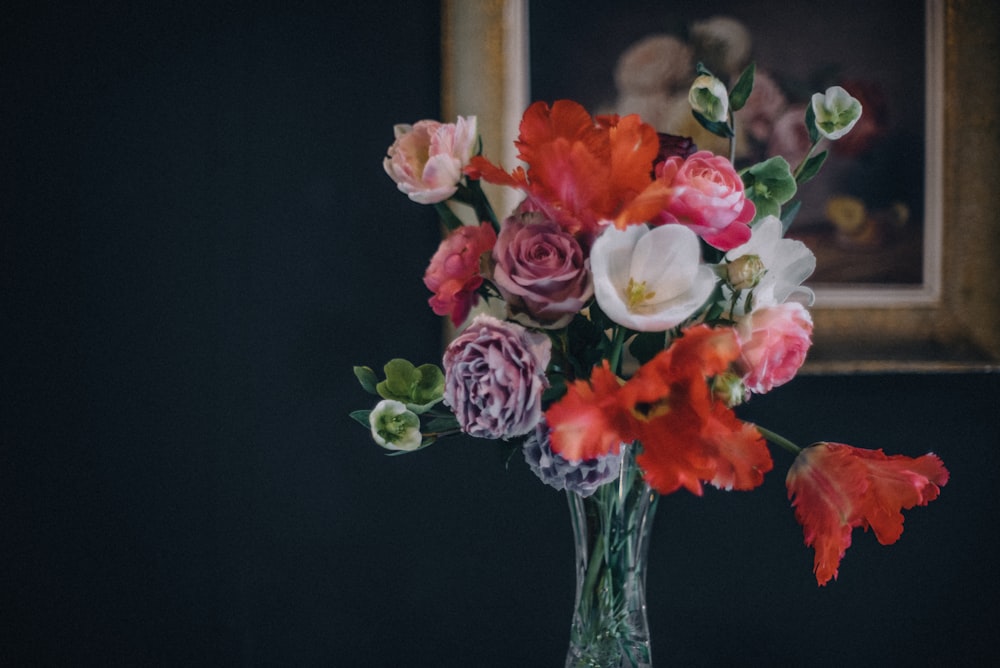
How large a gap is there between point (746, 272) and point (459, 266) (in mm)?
237

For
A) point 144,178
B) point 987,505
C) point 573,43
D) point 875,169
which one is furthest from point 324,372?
point 987,505

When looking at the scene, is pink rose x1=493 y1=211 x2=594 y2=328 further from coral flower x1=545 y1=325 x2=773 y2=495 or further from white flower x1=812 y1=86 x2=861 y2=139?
white flower x1=812 y1=86 x2=861 y2=139

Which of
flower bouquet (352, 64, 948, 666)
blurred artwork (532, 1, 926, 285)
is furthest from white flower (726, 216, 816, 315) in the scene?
blurred artwork (532, 1, 926, 285)

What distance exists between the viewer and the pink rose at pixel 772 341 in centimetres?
54

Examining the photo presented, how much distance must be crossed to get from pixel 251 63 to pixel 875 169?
0.88m

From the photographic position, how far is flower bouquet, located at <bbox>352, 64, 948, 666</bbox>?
497mm

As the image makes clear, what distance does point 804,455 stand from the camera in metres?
0.58

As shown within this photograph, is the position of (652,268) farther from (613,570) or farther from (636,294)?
(613,570)

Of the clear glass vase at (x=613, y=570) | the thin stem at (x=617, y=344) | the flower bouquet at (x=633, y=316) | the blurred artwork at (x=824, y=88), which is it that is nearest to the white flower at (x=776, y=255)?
the flower bouquet at (x=633, y=316)

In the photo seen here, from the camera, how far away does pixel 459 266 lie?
1.97 ft

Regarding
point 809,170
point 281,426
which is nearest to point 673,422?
point 809,170

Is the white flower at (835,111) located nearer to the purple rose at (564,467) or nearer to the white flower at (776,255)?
the white flower at (776,255)

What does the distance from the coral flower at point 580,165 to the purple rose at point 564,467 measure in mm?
180

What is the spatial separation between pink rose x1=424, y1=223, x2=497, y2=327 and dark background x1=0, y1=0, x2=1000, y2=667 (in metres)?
0.38
